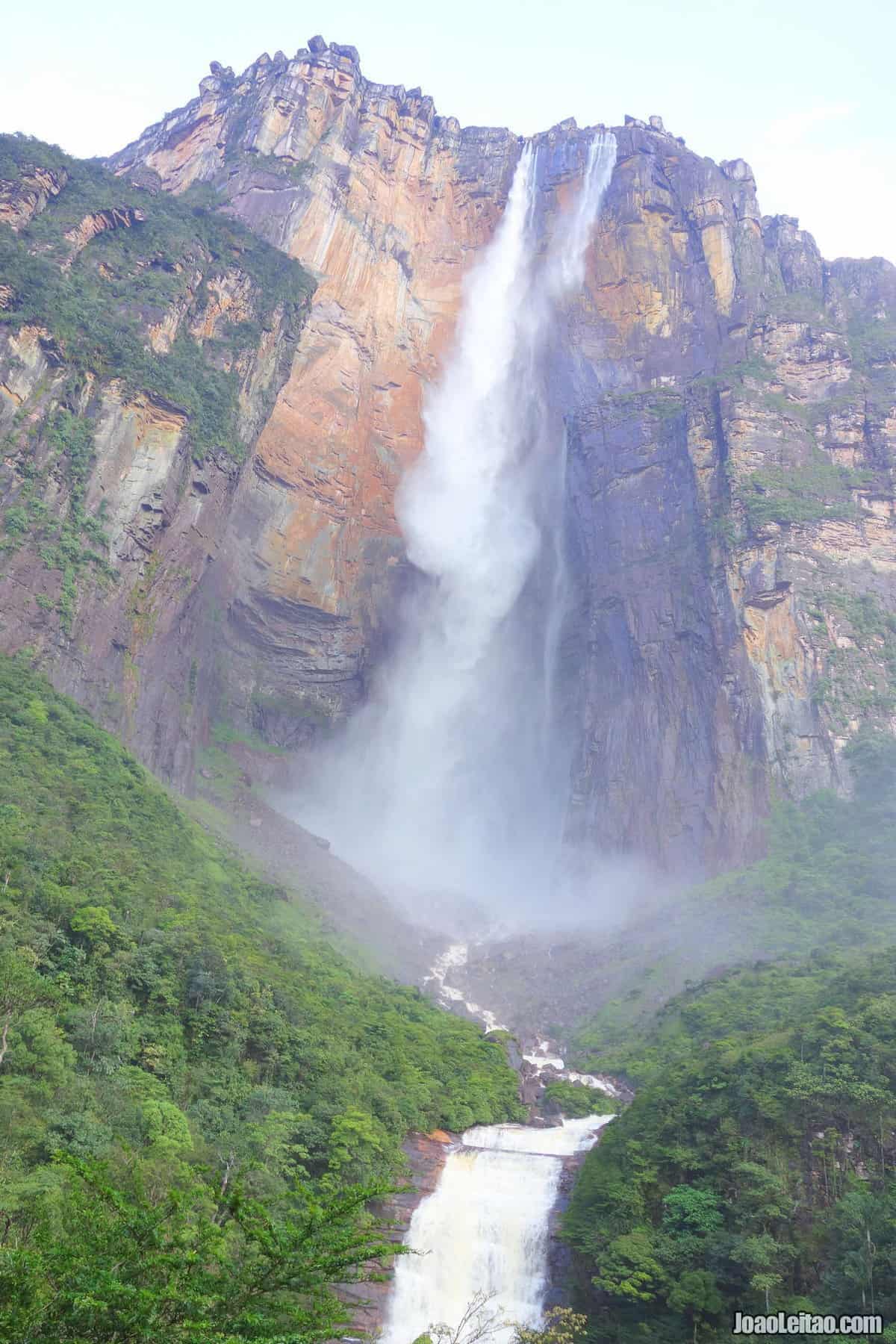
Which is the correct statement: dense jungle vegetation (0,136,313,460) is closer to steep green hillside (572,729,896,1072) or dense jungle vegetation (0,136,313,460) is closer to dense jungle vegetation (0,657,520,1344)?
dense jungle vegetation (0,657,520,1344)

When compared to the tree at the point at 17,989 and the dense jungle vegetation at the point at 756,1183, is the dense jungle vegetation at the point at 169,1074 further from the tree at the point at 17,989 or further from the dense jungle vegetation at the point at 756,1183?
the dense jungle vegetation at the point at 756,1183

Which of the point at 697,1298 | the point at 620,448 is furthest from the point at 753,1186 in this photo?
the point at 620,448

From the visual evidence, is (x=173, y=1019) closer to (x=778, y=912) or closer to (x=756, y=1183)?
(x=756, y=1183)

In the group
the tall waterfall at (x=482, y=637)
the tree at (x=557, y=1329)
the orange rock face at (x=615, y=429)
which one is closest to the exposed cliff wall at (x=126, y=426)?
the orange rock face at (x=615, y=429)

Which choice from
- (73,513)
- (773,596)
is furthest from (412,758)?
(73,513)

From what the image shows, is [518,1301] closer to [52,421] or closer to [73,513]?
[73,513]

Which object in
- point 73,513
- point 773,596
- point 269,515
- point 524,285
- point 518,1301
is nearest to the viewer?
point 518,1301
